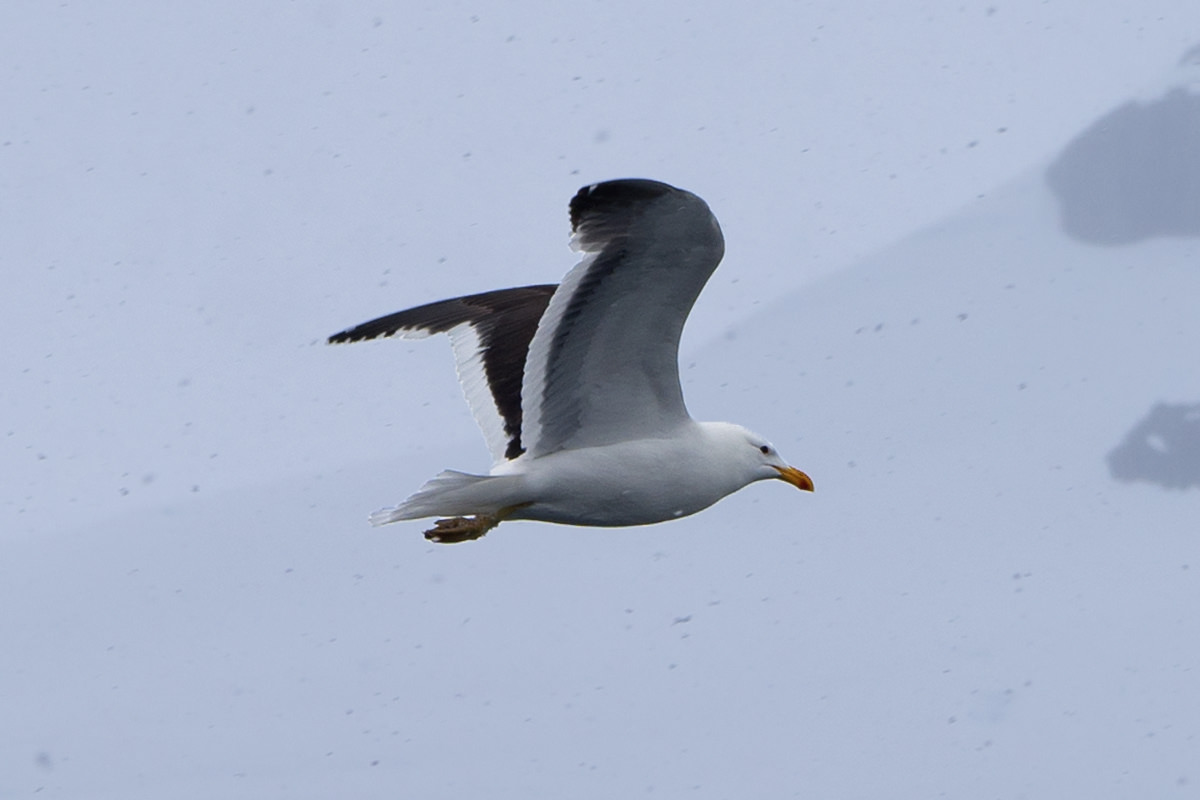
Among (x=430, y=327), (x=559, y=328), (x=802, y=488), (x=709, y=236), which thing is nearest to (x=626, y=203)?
(x=709, y=236)

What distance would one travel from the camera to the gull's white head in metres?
7.49

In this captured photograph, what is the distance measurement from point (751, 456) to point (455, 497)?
4.36ft

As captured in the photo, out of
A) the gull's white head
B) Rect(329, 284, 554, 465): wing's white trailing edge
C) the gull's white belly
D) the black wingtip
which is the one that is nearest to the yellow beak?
the gull's white head

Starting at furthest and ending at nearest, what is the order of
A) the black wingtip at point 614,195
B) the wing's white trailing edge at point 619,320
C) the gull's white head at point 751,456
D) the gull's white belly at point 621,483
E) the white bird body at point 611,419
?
1. the gull's white head at point 751,456
2. the gull's white belly at point 621,483
3. the white bird body at point 611,419
4. the wing's white trailing edge at point 619,320
5. the black wingtip at point 614,195

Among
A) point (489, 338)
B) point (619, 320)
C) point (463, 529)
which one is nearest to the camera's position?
point (619, 320)

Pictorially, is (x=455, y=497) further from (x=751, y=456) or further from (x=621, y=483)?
(x=751, y=456)

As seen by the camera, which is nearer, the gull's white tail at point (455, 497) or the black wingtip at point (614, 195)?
the black wingtip at point (614, 195)

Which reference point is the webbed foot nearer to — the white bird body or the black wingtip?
the white bird body

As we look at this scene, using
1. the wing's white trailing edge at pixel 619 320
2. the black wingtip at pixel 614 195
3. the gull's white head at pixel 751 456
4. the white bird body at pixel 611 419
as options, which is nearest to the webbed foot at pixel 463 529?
the white bird body at pixel 611 419

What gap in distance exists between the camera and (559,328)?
685 centimetres

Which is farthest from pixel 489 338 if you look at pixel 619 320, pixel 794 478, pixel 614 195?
pixel 614 195

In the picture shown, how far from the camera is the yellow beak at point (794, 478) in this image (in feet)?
25.2

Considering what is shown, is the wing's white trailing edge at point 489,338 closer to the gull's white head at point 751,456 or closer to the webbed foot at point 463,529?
the webbed foot at point 463,529

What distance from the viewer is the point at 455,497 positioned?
7.16 meters
